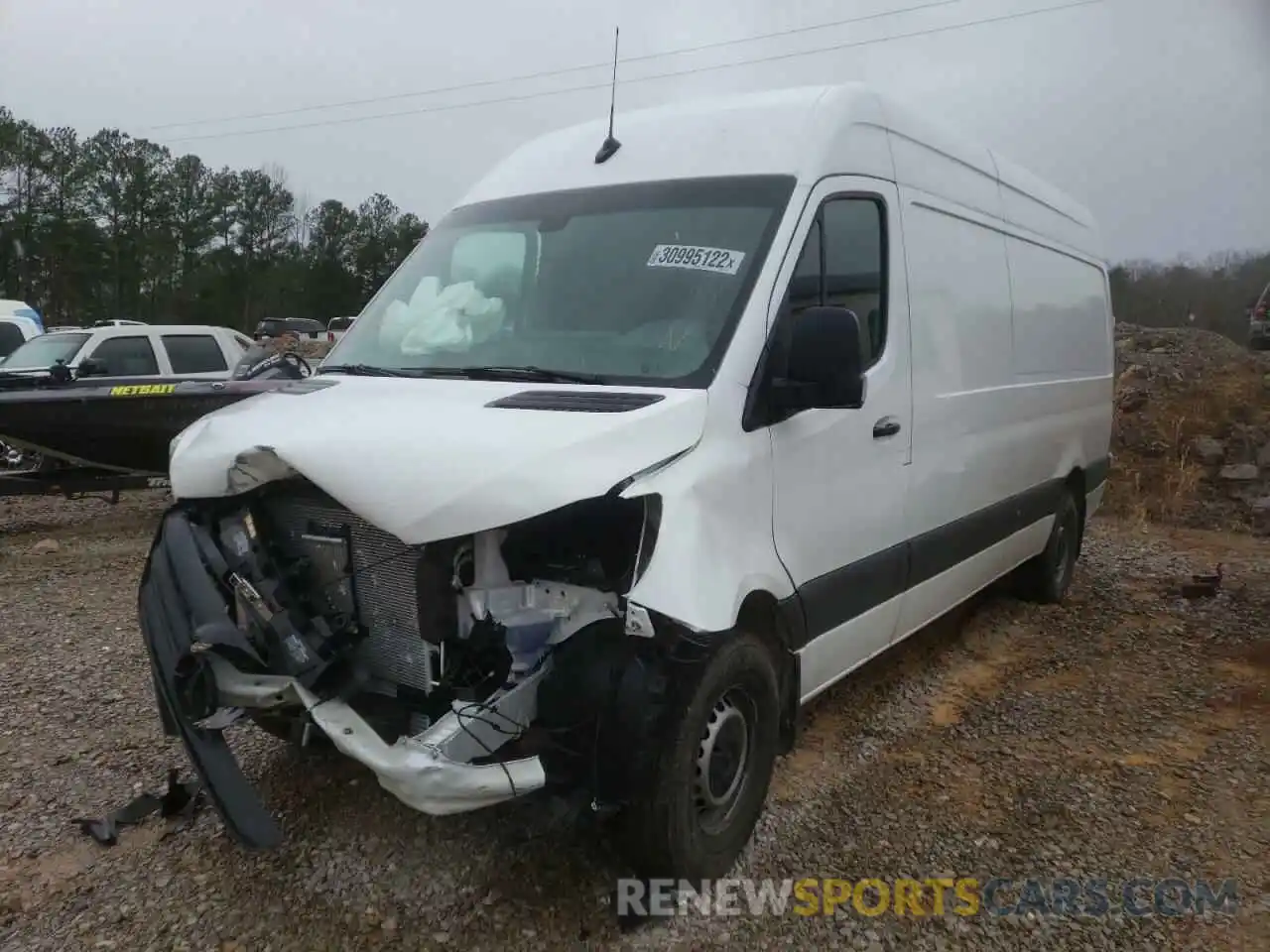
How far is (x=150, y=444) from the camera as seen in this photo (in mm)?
9141

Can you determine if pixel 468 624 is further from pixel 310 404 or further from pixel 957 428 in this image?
pixel 957 428

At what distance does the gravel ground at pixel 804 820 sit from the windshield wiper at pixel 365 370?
1617mm

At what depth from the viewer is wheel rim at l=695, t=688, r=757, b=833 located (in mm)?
3197

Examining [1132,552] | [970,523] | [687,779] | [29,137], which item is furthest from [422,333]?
[29,137]

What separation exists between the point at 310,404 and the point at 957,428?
9.68ft

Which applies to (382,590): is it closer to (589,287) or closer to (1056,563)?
(589,287)

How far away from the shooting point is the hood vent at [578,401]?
2990 millimetres

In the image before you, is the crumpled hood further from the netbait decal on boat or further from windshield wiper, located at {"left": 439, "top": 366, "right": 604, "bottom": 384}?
the netbait decal on boat

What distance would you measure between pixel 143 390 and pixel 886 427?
7.44 m

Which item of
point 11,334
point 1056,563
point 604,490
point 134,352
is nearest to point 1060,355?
point 1056,563

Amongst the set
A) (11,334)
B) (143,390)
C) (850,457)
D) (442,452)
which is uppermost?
(11,334)

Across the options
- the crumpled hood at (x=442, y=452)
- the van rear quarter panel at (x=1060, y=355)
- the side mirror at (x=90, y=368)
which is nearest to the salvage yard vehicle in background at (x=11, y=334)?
the side mirror at (x=90, y=368)

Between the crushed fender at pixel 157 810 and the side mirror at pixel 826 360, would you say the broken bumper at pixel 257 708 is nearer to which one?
the crushed fender at pixel 157 810

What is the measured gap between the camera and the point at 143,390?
356 inches
